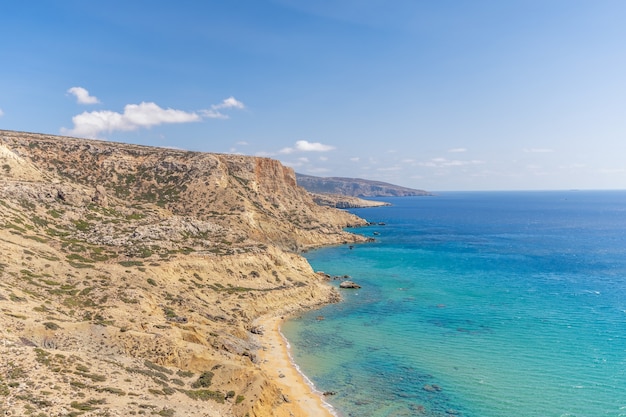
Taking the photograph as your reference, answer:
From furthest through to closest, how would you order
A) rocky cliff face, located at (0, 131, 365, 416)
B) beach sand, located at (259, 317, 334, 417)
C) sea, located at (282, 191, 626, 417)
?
sea, located at (282, 191, 626, 417), beach sand, located at (259, 317, 334, 417), rocky cliff face, located at (0, 131, 365, 416)

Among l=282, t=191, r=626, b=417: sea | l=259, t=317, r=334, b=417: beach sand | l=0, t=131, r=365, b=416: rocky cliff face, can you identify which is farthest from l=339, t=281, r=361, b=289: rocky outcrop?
l=259, t=317, r=334, b=417: beach sand

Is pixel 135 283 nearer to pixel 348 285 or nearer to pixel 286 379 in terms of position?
pixel 286 379

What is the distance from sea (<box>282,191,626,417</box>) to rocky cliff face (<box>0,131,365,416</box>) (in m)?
9.29

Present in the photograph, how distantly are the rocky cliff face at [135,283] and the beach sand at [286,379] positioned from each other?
1913 mm

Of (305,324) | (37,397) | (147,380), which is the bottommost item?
(305,324)

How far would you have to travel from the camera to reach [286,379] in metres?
42.5

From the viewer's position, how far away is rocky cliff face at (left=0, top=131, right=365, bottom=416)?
1128 inches

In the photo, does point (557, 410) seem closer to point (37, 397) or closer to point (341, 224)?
point (37, 397)

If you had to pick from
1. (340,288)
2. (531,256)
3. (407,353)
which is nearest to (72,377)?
(407,353)

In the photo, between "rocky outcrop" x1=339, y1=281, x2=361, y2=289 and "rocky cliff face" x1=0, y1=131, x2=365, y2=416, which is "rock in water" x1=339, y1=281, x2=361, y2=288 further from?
"rocky cliff face" x1=0, y1=131, x2=365, y2=416

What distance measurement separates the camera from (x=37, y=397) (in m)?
23.5

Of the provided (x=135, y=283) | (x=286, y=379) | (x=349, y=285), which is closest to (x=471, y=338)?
(x=286, y=379)

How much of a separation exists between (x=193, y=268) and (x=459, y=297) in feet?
164

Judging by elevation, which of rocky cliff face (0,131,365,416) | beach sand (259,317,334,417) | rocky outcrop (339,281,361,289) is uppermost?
rocky cliff face (0,131,365,416)
